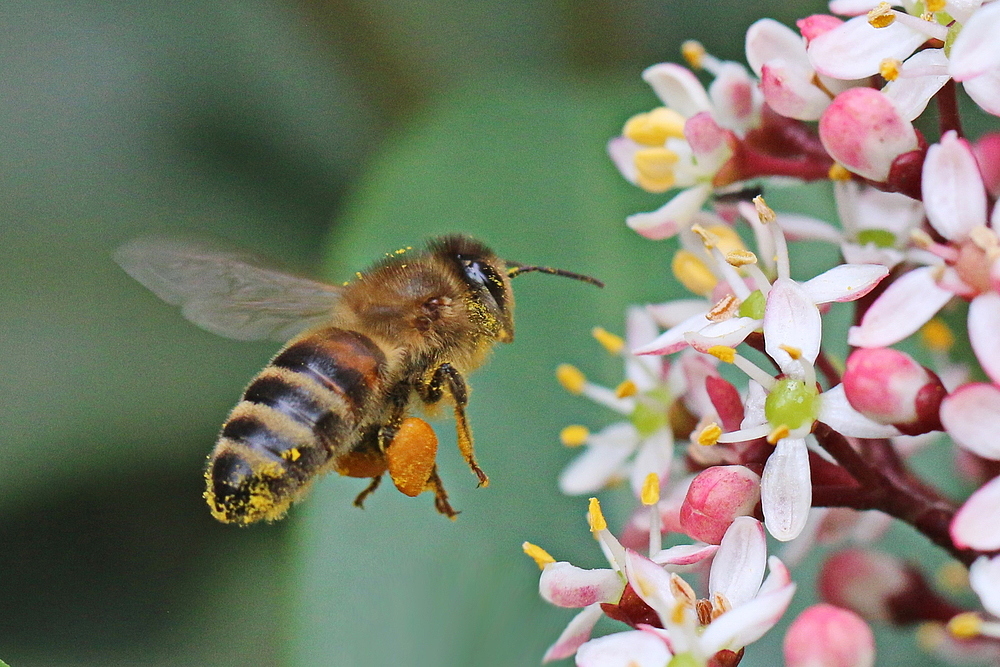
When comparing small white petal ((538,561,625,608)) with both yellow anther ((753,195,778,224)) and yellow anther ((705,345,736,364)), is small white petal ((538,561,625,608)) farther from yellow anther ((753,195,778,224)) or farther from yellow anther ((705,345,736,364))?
yellow anther ((753,195,778,224))

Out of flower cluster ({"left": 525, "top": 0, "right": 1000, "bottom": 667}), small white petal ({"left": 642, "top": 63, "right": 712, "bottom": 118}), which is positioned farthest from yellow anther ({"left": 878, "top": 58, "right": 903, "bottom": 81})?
small white petal ({"left": 642, "top": 63, "right": 712, "bottom": 118})

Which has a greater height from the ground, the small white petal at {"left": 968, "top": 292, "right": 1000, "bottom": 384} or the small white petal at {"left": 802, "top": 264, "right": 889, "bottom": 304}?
the small white petal at {"left": 968, "top": 292, "right": 1000, "bottom": 384}

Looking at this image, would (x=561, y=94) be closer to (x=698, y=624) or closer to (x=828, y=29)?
(x=828, y=29)

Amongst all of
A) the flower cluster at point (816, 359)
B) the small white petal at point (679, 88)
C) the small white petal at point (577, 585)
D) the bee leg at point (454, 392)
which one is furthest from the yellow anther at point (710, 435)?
the small white petal at point (679, 88)

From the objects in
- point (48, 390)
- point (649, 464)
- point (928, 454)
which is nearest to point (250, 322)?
point (649, 464)

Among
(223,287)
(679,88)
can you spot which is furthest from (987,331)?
(223,287)

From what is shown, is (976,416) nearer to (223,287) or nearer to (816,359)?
(816,359)
